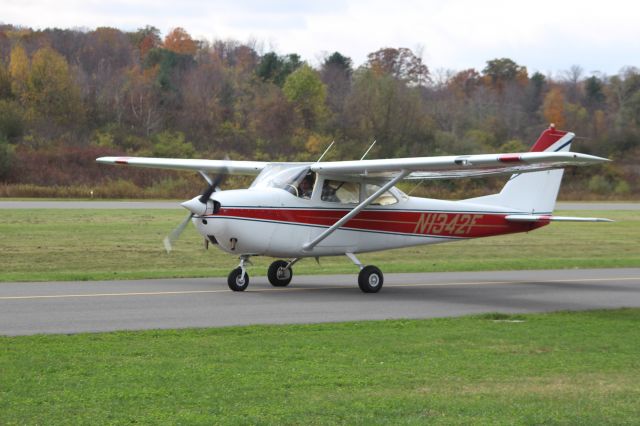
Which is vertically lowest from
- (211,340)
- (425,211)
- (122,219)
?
(122,219)

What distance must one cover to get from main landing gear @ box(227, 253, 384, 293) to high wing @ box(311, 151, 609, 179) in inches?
67.7

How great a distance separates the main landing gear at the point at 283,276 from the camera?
1686 cm

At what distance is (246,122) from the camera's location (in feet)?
232

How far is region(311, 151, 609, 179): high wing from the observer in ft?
48.9

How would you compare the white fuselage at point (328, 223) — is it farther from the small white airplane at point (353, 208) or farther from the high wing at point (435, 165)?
the high wing at point (435, 165)

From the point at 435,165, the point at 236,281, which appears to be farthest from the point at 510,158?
the point at 236,281

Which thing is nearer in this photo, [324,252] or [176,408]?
[176,408]

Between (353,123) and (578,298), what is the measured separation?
43.8m

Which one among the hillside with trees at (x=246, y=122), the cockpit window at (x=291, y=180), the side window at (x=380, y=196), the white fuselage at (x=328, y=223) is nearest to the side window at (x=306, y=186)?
the cockpit window at (x=291, y=180)

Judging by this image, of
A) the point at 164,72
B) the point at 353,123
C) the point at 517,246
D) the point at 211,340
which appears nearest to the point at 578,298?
the point at 211,340

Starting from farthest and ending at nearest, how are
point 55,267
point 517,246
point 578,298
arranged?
point 517,246, point 55,267, point 578,298

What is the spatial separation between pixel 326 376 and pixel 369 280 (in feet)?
27.9

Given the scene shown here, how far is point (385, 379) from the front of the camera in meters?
8.91

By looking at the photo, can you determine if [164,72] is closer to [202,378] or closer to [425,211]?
[425,211]
